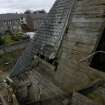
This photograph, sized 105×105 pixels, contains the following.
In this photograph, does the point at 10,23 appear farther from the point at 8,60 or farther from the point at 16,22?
the point at 8,60

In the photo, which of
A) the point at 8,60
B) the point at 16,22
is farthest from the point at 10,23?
the point at 8,60

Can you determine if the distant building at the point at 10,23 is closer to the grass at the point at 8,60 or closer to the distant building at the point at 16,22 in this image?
the distant building at the point at 16,22

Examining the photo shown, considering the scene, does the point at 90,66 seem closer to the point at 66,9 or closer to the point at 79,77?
the point at 79,77

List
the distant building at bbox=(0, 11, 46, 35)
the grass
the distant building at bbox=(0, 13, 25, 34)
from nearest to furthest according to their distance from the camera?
the grass → the distant building at bbox=(0, 13, 25, 34) → the distant building at bbox=(0, 11, 46, 35)

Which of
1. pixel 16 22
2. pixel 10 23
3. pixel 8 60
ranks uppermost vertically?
pixel 16 22

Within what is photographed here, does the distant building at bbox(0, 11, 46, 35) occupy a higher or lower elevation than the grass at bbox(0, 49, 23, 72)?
higher

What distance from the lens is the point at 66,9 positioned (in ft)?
15.7

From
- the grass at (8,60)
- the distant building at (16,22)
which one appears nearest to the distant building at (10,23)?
the distant building at (16,22)

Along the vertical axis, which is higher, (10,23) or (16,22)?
(16,22)

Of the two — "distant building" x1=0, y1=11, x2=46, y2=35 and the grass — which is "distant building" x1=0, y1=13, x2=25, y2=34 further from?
the grass

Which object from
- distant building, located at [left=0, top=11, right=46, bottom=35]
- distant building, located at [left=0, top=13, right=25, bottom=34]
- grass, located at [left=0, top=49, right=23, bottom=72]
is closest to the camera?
grass, located at [left=0, top=49, right=23, bottom=72]

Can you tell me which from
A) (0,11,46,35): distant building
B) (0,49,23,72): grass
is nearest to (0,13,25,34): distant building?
(0,11,46,35): distant building

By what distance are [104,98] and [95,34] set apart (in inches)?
51.4

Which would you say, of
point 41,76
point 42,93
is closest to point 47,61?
point 41,76
